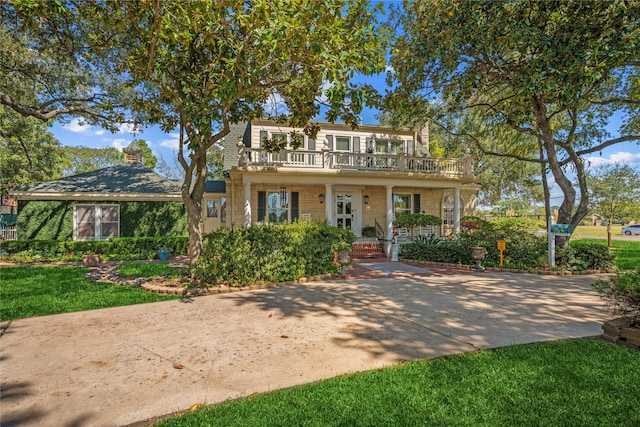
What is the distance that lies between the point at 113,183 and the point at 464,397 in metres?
18.1

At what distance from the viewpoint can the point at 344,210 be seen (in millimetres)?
16438

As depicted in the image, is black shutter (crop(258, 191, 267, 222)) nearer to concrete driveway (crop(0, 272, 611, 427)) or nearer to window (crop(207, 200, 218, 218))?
window (crop(207, 200, 218, 218))

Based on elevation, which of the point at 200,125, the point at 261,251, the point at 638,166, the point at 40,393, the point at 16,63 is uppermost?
the point at 16,63

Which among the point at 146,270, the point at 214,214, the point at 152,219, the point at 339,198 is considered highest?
the point at 339,198

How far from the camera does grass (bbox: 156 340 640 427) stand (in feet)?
8.20

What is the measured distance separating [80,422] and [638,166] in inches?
1276

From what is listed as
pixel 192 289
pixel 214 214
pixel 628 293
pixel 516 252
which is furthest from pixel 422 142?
pixel 192 289

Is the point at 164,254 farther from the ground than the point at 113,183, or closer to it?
closer to it

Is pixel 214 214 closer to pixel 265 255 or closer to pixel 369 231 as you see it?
pixel 369 231

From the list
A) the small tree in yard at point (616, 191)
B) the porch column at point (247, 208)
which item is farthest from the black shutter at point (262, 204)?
the small tree in yard at point (616, 191)

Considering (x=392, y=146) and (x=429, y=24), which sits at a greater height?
(x=429, y=24)

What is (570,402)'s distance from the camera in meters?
2.71

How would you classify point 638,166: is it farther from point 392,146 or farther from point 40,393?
point 40,393

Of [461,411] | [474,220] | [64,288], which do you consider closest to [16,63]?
[64,288]
